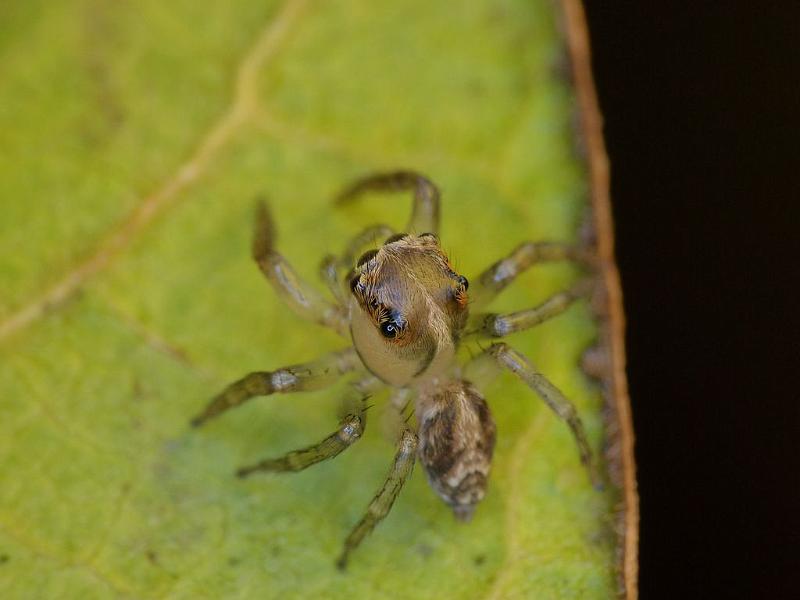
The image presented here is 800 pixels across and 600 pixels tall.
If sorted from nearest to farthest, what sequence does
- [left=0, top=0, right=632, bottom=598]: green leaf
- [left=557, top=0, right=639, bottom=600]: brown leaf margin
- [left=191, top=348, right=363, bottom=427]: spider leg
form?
1. [left=557, top=0, right=639, bottom=600]: brown leaf margin
2. [left=0, top=0, right=632, bottom=598]: green leaf
3. [left=191, top=348, right=363, bottom=427]: spider leg

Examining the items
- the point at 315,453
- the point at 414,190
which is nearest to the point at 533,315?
the point at 414,190

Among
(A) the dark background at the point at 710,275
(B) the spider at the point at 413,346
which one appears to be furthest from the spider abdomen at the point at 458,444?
(A) the dark background at the point at 710,275

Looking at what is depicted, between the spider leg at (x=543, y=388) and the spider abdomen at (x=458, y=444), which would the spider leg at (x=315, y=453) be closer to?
the spider abdomen at (x=458, y=444)

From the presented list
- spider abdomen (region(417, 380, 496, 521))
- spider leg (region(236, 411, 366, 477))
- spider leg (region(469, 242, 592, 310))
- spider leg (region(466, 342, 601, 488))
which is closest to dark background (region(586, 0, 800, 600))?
spider leg (region(469, 242, 592, 310))

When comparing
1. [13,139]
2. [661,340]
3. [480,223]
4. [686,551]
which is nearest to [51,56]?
[13,139]

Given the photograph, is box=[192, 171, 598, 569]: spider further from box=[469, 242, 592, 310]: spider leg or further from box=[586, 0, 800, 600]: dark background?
box=[586, 0, 800, 600]: dark background

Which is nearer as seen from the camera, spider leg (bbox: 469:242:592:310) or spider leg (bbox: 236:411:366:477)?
spider leg (bbox: 236:411:366:477)

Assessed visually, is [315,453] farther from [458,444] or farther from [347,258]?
[347,258]
